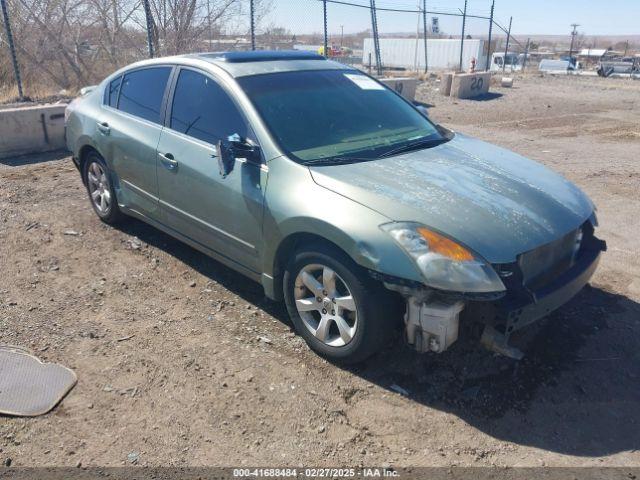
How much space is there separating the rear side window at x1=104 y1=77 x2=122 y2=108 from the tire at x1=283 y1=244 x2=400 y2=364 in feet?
8.92

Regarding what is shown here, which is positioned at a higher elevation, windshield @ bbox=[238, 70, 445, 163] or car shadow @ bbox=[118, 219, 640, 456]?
windshield @ bbox=[238, 70, 445, 163]

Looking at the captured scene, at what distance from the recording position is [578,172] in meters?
7.95

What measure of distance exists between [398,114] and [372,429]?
8.22ft

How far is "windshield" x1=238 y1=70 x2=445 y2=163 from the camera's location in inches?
146

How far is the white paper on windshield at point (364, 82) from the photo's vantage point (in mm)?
4491

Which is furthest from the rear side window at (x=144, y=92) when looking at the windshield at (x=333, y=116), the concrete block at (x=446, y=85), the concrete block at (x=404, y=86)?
the concrete block at (x=446, y=85)

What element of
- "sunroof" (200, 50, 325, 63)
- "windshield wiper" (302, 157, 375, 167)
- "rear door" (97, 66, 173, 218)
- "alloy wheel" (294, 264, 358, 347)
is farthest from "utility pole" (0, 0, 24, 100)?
"alloy wheel" (294, 264, 358, 347)

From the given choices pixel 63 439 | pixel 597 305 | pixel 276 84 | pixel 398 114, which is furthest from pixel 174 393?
pixel 597 305

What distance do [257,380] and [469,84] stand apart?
15.5 m

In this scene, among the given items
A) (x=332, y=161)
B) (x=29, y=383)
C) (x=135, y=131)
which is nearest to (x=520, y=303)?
(x=332, y=161)

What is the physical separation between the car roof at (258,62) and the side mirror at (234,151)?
0.65m

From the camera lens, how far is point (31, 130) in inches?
327

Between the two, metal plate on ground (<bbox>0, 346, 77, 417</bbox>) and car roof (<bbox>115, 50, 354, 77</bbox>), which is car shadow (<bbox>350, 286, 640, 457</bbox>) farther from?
car roof (<bbox>115, 50, 354, 77</bbox>)

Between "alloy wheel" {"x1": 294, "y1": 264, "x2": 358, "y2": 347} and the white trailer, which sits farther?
the white trailer
